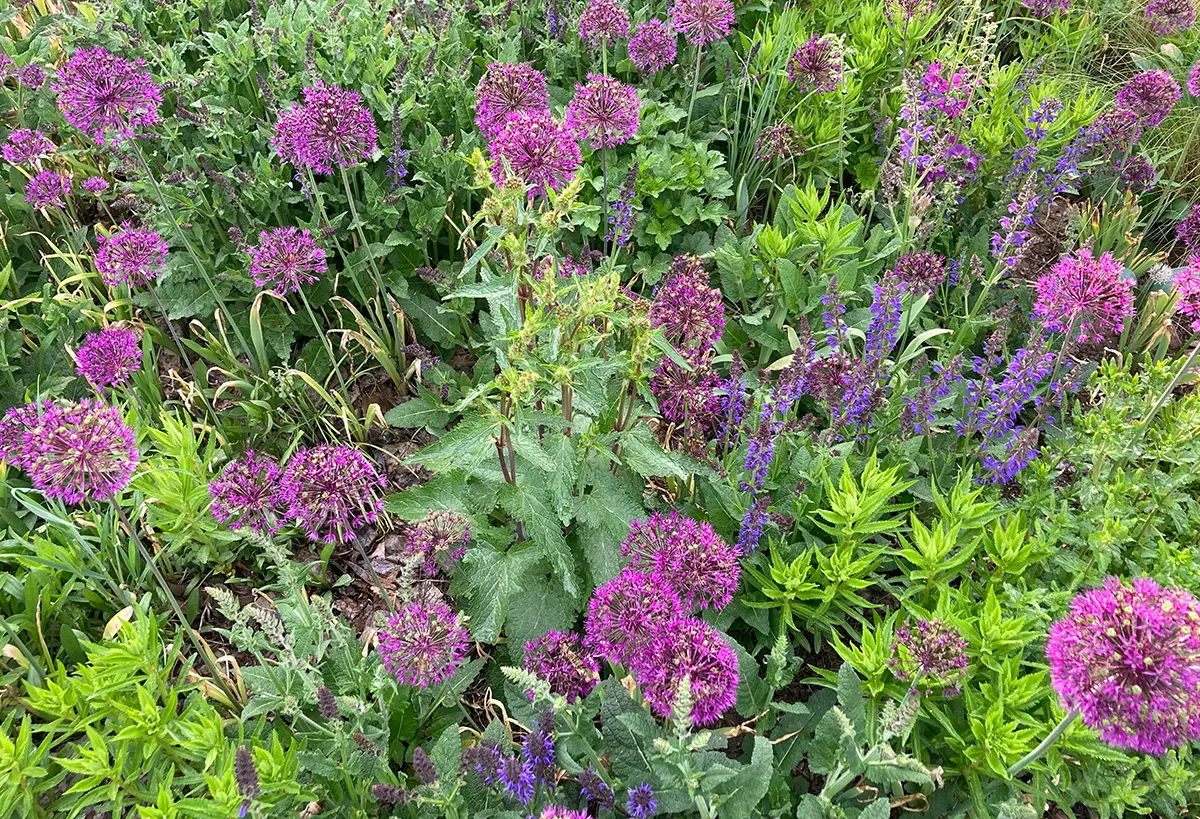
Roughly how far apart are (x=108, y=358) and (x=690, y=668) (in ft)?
8.04

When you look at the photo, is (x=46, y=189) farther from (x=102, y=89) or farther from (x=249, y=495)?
(x=249, y=495)

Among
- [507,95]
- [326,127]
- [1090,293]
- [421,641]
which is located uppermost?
[507,95]

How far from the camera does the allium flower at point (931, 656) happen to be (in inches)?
85.4

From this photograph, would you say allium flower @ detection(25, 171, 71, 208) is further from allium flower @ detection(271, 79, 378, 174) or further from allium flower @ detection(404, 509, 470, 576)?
allium flower @ detection(404, 509, 470, 576)

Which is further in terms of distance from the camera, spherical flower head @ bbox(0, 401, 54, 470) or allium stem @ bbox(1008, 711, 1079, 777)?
spherical flower head @ bbox(0, 401, 54, 470)

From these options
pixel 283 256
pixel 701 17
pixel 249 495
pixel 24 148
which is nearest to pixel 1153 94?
pixel 701 17

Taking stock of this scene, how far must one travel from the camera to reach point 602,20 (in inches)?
148

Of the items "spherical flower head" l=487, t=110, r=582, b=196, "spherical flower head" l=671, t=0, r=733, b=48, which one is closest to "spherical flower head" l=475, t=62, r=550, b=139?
"spherical flower head" l=487, t=110, r=582, b=196

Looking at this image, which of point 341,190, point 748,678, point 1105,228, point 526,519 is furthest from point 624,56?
point 748,678

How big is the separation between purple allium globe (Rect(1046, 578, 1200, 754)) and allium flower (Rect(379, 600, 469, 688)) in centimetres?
153

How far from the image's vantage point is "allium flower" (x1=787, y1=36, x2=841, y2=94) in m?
3.96

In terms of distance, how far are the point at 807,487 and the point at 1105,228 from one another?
255 cm

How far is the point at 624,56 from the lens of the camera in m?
4.41

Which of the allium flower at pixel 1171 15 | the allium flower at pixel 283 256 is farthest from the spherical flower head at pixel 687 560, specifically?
the allium flower at pixel 1171 15
